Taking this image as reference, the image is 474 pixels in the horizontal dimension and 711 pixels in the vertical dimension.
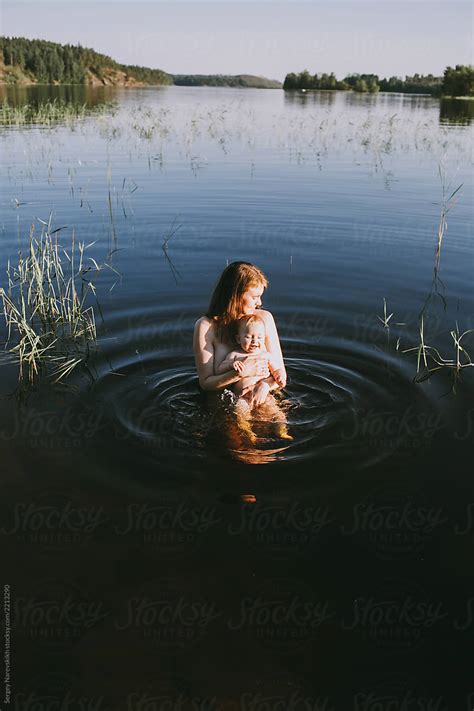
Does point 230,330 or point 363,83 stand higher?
point 363,83

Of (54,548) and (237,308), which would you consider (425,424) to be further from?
(54,548)

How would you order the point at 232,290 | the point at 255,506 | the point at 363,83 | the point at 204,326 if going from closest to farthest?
1. the point at 255,506
2. the point at 232,290
3. the point at 204,326
4. the point at 363,83

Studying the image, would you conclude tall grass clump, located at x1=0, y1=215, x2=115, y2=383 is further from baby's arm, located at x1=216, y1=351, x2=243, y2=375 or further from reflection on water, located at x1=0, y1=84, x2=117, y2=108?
reflection on water, located at x1=0, y1=84, x2=117, y2=108

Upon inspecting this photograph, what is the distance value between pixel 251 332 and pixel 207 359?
1.99 ft

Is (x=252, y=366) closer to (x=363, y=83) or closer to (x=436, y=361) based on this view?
(x=436, y=361)

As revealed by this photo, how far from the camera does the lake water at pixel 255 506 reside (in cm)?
338

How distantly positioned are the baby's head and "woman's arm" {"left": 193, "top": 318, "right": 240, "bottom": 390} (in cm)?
29

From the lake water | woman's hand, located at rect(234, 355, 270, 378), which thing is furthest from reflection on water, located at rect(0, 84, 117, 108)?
woman's hand, located at rect(234, 355, 270, 378)

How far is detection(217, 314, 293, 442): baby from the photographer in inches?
219

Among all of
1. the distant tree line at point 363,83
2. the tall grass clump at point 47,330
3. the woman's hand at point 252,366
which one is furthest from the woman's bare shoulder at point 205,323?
the distant tree line at point 363,83

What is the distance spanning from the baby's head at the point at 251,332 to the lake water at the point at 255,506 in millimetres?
904

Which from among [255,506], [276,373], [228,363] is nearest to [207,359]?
[228,363]

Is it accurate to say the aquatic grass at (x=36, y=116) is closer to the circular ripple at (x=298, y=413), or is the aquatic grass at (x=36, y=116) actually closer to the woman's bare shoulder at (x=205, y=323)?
the circular ripple at (x=298, y=413)

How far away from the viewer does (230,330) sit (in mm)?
5785
